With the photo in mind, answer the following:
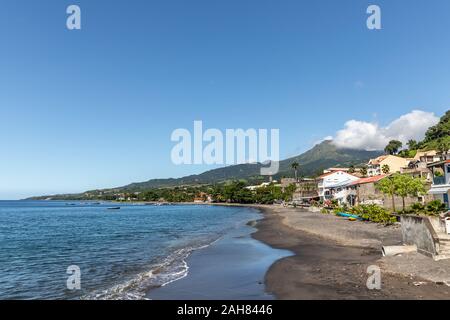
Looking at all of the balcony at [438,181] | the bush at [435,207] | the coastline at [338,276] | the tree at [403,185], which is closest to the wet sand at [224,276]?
the coastline at [338,276]

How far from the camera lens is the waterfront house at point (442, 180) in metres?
42.7

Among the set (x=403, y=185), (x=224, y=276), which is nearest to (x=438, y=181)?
(x=403, y=185)

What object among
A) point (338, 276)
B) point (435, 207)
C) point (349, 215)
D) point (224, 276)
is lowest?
point (224, 276)

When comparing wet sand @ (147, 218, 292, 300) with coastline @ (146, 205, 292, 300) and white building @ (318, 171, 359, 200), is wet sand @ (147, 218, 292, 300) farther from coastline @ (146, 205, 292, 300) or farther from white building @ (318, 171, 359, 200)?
white building @ (318, 171, 359, 200)

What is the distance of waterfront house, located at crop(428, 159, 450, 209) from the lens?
1682 inches

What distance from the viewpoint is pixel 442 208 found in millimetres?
40000

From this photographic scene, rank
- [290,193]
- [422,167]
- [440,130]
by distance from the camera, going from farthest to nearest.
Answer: [290,193] < [440,130] < [422,167]

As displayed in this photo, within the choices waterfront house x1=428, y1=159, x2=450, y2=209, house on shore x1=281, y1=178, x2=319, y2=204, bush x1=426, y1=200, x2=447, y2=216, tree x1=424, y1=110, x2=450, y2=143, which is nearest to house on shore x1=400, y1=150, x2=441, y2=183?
waterfront house x1=428, y1=159, x2=450, y2=209

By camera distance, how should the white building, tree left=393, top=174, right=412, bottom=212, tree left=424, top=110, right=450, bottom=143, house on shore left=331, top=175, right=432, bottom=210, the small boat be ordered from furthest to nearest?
tree left=424, top=110, right=450, bottom=143
the white building
house on shore left=331, top=175, right=432, bottom=210
the small boat
tree left=393, top=174, right=412, bottom=212

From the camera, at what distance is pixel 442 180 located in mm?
44281

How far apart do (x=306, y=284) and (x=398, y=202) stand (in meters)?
52.3

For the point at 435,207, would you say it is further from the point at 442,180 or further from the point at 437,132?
the point at 437,132
